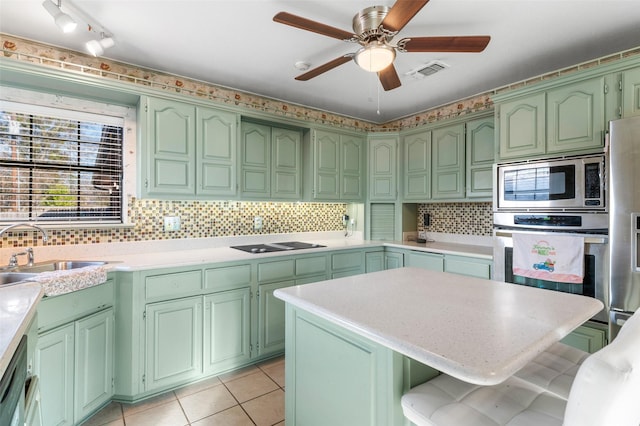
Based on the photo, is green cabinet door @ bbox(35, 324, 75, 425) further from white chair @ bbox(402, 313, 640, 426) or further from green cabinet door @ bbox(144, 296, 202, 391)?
white chair @ bbox(402, 313, 640, 426)

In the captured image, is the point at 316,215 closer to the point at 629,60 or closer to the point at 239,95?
the point at 239,95

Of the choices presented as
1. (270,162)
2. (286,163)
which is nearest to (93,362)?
(270,162)

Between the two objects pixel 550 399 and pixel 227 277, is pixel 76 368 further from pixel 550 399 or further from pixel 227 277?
pixel 550 399

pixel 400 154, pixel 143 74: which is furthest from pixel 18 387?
pixel 400 154

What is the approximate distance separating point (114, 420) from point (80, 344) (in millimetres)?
544

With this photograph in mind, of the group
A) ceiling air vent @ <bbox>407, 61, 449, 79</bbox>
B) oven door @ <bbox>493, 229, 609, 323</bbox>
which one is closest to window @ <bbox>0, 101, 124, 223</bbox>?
ceiling air vent @ <bbox>407, 61, 449, 79</bbox>

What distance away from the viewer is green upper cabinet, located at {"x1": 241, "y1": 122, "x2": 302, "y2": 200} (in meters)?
3.01

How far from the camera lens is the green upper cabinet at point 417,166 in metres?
3.49

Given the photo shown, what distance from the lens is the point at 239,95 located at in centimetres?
324

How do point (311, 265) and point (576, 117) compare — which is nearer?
point (576, 117)

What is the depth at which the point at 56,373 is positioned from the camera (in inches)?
67.6

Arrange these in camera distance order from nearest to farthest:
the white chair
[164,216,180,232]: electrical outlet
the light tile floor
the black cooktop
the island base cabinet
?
the white chair
the island base cabinet
the light tile floor
[164,216,180,232]: electrical outlet
the black cooktop

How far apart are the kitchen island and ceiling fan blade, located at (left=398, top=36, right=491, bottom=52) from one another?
126 centimetres

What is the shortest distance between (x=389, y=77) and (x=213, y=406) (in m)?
2.51
